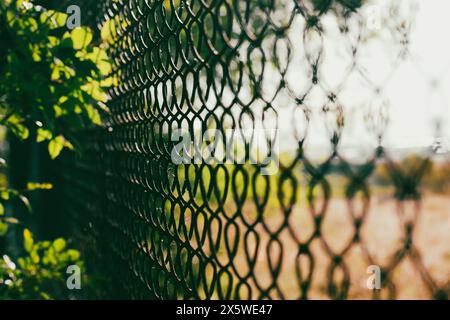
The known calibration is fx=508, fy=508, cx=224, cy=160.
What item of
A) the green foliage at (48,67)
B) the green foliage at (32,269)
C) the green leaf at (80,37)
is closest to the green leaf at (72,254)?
the green foliage at (32,269)

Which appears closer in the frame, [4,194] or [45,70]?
[45,70]

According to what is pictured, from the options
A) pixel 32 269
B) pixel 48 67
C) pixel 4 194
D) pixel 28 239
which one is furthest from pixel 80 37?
pixel 32 269

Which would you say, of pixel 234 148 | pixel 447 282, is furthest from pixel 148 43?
pixel 447 282

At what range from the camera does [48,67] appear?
1.72 meters

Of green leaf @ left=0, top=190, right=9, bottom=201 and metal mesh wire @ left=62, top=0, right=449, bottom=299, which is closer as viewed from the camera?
metal mesh wire @ left=62, top=0, right=449, bottom=299

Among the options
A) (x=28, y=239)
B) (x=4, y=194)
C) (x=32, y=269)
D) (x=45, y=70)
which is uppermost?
(x=45, y=70)

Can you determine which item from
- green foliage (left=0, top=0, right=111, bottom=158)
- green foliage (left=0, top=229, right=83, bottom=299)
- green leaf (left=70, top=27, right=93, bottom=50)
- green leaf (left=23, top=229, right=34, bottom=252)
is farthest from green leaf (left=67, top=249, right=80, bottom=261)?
green leaf (left=70, top=27, right=93, bottom=50)

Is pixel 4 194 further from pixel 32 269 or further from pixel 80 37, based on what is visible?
pixel 80 37

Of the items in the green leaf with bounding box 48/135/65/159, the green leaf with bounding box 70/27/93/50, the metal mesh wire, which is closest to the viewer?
the metal mesh wire

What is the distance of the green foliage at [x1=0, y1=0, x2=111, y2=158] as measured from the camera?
1.67 meters

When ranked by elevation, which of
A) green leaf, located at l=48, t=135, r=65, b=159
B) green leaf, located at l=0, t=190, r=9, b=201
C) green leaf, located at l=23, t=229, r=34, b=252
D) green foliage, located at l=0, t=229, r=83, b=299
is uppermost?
green leaf, located at l=48, t=135, r=65, b=159

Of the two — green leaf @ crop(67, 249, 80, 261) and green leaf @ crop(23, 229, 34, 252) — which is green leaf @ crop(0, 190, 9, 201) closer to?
green leaf @ crop(23, 229, 34, 252)

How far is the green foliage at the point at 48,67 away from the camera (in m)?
1.67

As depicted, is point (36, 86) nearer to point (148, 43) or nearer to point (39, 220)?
point (148, 43)
